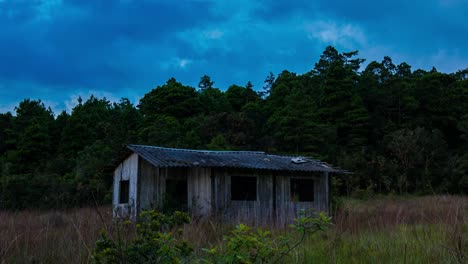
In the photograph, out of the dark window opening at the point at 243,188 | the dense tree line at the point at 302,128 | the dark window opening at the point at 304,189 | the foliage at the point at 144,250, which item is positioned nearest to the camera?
the foliage at the point at 144,250

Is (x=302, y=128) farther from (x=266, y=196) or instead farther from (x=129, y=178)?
(x=129, y=178)

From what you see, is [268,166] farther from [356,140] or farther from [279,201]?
[356,140]

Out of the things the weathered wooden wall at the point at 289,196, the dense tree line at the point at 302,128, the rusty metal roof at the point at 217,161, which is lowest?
the weathered wooden wall at the point at 289,196

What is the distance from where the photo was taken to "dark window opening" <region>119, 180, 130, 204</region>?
1681 centimetres

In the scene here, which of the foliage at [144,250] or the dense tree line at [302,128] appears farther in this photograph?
the dense tree line at [302,128]

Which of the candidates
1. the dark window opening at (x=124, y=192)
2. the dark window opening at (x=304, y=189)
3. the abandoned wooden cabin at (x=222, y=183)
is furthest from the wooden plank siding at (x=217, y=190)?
the dark window opening at (x=124, y=192)

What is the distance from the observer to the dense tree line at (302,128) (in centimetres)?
2933

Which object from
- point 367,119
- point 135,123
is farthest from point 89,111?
point 367,119

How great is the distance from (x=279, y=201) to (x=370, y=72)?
34.2m

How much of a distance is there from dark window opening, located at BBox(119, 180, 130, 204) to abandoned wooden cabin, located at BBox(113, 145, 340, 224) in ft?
0.22

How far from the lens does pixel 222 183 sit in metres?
14.6

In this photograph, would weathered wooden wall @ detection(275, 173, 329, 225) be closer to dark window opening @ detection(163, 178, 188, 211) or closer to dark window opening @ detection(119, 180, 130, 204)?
dark window opening @ detection(163, 178, 188, 211)

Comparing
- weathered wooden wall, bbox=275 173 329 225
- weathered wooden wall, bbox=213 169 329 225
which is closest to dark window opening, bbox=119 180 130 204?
weathered wooden wall, bbox=213 169 329 225

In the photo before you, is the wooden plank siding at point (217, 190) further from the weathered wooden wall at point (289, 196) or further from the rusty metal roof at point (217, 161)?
the rusty metal roof at point (217, 161)
